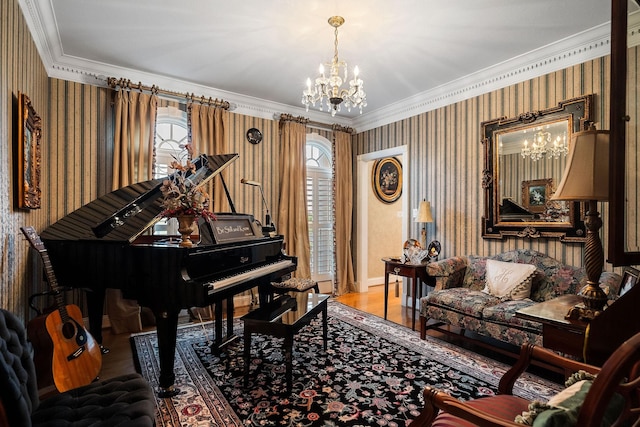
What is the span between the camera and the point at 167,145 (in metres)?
4.34

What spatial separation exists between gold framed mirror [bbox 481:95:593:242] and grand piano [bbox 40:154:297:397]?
2.64 metres

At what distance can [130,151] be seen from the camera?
Result: 386cm

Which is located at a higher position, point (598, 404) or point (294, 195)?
point (294, 195)

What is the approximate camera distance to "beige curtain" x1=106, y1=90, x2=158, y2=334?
371 cm

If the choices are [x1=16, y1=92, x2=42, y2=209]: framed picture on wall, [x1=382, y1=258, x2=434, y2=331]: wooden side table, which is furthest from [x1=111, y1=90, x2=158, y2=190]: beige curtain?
[x1=382, y1=258, x2=434, y2=331]: wooden side table

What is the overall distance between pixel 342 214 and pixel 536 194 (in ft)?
9.67

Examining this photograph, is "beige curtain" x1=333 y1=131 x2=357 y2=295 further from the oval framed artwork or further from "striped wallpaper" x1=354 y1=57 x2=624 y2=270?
the oval framed artwork

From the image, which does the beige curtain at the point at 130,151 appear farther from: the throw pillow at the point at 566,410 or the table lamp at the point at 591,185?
the table lamp at the point at 591,185

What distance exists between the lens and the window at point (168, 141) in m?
4.20

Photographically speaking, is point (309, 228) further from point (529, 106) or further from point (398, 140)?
point (529, 106)

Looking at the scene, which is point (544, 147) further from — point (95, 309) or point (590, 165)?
point (95, 309)

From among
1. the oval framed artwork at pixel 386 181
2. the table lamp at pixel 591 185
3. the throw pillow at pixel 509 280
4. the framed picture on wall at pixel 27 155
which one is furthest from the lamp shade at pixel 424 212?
the framed picture on wall at pixel 27 155

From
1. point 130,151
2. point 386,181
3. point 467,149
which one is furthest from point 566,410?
point 386,181

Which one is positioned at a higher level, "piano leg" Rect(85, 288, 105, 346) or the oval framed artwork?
the oval framed artwork
